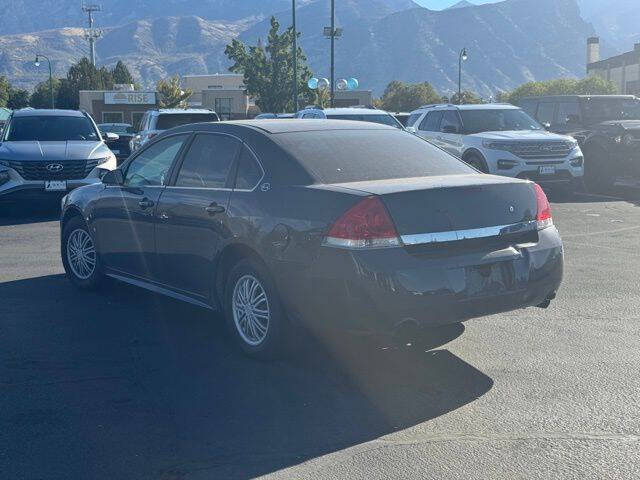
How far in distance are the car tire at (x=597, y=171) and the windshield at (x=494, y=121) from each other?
4.79 feet

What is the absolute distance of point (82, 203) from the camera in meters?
8.42

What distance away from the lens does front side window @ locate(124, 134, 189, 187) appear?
7.22 meters

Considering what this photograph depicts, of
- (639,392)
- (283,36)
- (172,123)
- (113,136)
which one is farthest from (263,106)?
(639,392)

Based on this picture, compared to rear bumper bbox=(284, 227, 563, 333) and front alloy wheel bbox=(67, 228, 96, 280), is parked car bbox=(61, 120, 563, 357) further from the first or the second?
front alloy wheel bbox=(67, 228, 96, 280)

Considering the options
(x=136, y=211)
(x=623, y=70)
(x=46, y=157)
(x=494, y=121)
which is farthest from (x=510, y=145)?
(x=623, y=70)

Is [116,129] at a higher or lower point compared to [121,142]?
higher

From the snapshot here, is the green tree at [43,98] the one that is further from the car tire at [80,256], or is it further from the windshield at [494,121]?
the car tire at [80,256]

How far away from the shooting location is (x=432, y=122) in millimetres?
18078

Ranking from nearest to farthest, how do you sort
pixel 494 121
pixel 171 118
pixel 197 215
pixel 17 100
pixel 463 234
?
1. pixel 463 234
2. pixel 197 215
3. pixel 494 121
4. pixel 171 118
5. pixel 17 100

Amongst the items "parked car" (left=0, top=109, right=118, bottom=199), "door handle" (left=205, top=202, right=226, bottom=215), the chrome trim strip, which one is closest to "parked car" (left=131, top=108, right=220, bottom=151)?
"parked car" (left=0, top=109, right=118, bottom=199)

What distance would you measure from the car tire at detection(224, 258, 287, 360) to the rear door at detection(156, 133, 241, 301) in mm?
290

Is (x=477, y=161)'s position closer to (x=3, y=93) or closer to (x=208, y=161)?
(x=208, y=161)

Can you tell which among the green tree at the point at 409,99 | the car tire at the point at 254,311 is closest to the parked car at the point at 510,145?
the car tire at the point at 254,311

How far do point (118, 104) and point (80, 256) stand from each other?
221 ft
